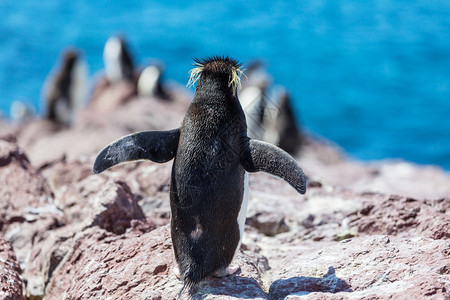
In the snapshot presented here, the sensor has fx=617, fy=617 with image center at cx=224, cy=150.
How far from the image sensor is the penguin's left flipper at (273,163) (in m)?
3.75

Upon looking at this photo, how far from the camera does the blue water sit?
22.0 metres

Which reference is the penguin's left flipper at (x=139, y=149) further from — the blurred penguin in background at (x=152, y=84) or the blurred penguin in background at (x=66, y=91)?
the blurred penguin in background at (x=152, y=84)

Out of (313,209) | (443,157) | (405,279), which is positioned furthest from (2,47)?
(405,279)

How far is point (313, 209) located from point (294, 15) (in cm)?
2840

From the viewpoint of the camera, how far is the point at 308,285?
3.87 metres

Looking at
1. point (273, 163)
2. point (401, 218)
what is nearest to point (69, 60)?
point (401, 218)

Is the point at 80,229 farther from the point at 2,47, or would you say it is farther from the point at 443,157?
the point at 2,47

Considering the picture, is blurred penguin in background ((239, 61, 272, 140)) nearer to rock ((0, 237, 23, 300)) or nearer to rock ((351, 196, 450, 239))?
rock ((351, 196, 450, 239))

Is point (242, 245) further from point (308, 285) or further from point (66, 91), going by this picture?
point (66, 91)

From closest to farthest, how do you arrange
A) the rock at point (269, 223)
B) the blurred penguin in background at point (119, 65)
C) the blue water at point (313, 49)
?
the rock at point (269, 223) → the blurred penguin in background at point (119, 65) → the blue water at point (313, 49)

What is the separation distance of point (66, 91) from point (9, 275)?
1080 cm

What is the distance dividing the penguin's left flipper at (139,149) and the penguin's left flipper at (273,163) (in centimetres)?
50

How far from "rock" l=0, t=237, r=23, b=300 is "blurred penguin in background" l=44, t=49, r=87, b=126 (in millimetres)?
10018

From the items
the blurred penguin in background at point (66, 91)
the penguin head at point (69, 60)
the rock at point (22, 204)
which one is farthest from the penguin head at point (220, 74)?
the penguin head at point (69, 60)
